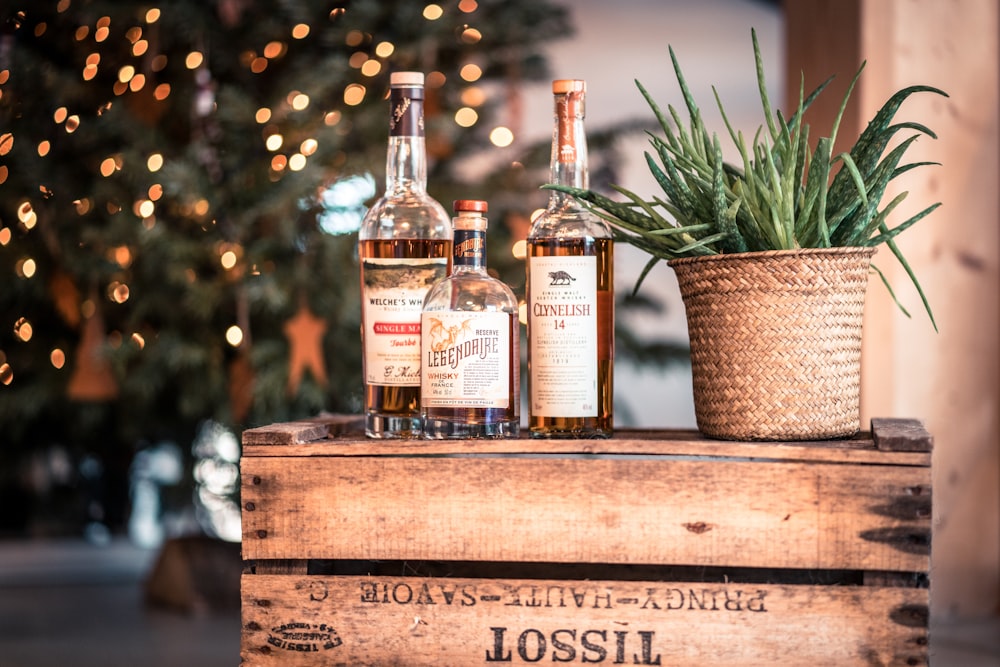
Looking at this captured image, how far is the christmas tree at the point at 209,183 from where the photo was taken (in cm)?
192

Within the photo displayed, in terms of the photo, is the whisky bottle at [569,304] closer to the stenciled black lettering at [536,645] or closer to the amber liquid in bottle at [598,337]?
the amber liquid in bottle at [598,337]

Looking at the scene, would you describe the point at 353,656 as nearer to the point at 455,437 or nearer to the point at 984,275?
the point at 455,437

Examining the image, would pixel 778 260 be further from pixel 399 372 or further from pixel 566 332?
pixel 399 372

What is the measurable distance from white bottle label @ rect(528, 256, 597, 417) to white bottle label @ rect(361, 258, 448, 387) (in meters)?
0.10

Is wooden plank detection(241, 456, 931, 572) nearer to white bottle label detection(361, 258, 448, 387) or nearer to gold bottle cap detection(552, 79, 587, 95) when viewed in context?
white bottle label detection(361, 258, 448, 387)

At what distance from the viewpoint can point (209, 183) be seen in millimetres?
1923

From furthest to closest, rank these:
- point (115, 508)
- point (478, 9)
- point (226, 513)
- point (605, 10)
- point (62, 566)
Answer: point (605, 10)
point (115, 508)
point (62, 566)
point (226, 513)
point (478, 9)

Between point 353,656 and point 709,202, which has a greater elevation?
point 709,202

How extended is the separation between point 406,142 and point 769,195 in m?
0.32

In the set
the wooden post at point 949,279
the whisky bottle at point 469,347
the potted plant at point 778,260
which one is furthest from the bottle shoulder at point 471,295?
the wooden post at point 949,279

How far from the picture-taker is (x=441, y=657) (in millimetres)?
867

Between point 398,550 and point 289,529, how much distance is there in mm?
94

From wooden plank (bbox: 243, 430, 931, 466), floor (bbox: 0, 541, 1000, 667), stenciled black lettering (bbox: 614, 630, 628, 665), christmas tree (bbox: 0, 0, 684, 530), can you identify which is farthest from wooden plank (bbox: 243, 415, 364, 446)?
floor (bbox: 0, 541, 1000, 667)

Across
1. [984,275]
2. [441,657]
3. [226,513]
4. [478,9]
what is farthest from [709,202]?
[226,513]
